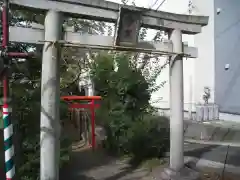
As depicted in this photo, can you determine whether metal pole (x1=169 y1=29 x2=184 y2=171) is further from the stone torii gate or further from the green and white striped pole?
the green and white striped pole

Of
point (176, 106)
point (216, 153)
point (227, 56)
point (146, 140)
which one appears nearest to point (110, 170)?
point (146, 140)

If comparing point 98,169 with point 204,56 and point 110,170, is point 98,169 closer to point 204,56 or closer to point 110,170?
point 110,170

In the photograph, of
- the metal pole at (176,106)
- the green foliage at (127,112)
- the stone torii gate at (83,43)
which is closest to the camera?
the stone torii gate at (83,43)

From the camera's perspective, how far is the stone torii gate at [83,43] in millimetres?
4590

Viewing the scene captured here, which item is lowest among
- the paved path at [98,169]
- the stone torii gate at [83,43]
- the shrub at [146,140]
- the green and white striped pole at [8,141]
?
the paved path at [98,169]

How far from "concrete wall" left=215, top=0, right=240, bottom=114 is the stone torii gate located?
7286 millimetres

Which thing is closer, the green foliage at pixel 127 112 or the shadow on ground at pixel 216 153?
the shadow on ground at pixel 216 153

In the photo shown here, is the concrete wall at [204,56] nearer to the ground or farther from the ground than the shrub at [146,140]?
farther from the ground

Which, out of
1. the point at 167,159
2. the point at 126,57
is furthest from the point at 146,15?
the point at 167,159

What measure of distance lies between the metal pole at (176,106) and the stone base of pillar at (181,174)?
0.12 meters

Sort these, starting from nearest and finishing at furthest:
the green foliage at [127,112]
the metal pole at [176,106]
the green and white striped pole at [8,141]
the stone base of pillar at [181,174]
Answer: the green and white striped pole at [8,141]
the stone base of pillar at [181,174]
the metal pole at [176,106]
the green foliage at [127,112]

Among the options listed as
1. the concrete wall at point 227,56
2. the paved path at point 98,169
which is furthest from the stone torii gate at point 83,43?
the concrete wall at point 227,56

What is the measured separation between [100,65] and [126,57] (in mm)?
846

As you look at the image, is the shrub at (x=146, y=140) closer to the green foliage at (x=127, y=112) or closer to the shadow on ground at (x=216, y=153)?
the green foliage at (x=127, y=112)
